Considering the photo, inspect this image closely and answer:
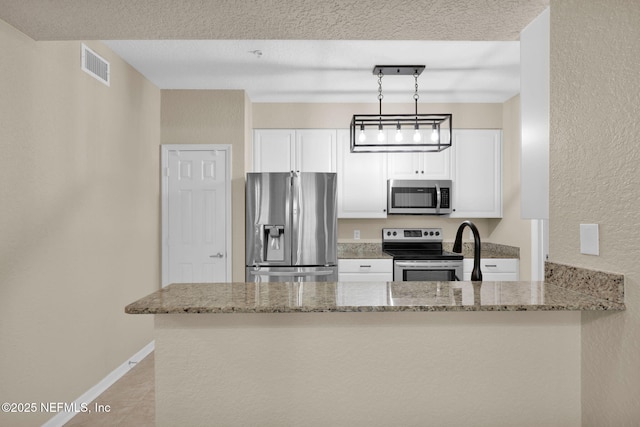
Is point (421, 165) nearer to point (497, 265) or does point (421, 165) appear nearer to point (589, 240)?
point (497, 265)

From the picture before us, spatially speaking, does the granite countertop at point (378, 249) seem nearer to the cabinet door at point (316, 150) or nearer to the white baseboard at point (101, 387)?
the cabinet door at point (316, 150)

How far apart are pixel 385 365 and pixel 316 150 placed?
337cm

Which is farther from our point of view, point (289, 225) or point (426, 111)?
point (426, 111)

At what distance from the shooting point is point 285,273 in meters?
4.27

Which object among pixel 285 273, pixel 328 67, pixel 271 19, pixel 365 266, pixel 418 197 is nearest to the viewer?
pixel 271 19

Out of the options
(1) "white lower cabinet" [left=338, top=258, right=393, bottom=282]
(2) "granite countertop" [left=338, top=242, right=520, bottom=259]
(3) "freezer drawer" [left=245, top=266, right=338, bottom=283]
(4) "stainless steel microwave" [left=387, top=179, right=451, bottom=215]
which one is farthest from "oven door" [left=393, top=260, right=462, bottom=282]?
(3) "freezer drawer" [left=245, top=266, right=338, bottom=283]

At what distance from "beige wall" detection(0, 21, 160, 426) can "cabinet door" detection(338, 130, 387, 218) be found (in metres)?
2.01

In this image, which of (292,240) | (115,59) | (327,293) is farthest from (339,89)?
(327,293)

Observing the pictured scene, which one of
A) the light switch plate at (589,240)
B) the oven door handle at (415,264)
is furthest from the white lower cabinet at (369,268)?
the light switch plate at (589,240)

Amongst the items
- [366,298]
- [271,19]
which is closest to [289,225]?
[271,19]

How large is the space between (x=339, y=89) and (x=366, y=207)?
1.25m

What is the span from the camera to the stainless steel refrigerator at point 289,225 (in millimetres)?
4332

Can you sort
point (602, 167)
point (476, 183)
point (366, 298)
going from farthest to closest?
1. point (476, 183)
2. point (366, 298)
3. point (602, 167)

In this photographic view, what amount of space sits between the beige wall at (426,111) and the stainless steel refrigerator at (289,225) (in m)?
0.89
